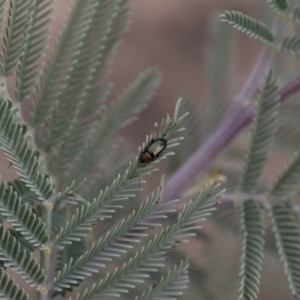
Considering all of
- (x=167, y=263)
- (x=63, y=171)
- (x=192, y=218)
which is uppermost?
(x=192, y=218)

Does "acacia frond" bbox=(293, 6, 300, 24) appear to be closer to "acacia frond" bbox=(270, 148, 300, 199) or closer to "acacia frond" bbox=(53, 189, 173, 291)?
"acacia frond" bbox=(270, 148, 300, 199)

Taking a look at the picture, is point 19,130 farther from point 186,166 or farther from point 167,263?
point 167,263

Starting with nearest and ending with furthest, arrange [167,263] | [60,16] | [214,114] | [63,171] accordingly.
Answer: [63,171], [167,263], [214,114], [60,16]

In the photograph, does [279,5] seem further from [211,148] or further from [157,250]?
[157,250]

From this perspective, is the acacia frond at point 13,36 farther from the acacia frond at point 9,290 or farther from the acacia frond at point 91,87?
the acacia frond at point 9,290

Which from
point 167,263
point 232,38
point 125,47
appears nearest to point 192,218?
point 167,263

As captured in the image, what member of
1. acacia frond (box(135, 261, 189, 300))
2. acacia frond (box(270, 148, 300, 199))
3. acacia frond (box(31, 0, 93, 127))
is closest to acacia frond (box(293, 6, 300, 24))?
acacia frond (box(270, 148, 300, 199))
